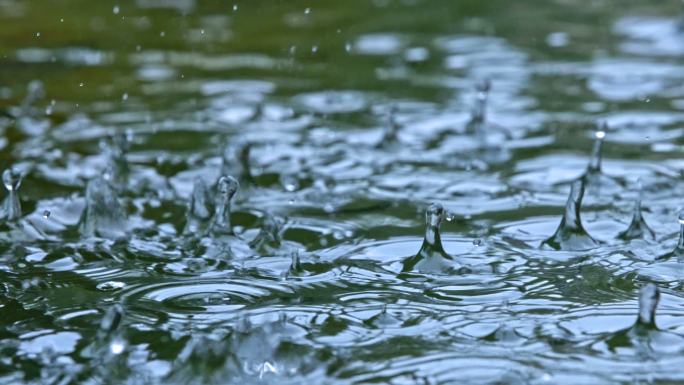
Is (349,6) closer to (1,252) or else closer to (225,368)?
(1,252)

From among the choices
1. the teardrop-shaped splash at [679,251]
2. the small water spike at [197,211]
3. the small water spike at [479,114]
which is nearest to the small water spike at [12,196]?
the small water spike at [197,211]

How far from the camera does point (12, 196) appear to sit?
297cm

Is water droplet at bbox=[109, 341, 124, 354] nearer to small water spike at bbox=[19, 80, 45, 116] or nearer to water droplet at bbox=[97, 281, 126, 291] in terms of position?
water droplet at bbox=[97, 281, 126, 291]

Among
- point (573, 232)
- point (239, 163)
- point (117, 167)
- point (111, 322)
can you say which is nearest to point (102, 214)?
point (117, 167)

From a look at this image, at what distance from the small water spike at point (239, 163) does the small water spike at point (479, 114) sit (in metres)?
0.99

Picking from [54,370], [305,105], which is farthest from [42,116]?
[54,370]

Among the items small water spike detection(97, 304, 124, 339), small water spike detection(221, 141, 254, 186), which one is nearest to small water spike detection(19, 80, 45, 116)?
small water spike detection(221, 141, 254, 186)

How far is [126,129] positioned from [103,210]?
46.5 inches

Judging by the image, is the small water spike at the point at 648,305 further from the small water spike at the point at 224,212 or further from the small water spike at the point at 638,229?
the small water spike at the point at 224,212

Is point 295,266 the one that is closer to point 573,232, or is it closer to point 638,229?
point 573,232

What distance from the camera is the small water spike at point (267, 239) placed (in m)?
2.76

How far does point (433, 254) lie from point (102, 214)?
1103mm

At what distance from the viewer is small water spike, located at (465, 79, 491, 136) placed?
390 cm

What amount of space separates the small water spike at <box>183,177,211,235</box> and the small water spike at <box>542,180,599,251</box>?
110 centimetres
